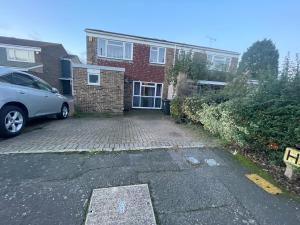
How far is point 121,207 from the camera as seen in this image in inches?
88.0

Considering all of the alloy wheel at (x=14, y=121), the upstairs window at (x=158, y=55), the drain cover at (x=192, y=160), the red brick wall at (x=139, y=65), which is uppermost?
the upstairs window at (x=158, y=55)

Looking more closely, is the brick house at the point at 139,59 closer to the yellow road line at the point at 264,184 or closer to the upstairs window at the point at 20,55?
the upstairs window at the point at 20,55

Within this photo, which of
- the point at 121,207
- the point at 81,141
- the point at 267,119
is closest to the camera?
the point at 121,207

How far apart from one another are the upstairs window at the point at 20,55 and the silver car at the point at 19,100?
1558cm

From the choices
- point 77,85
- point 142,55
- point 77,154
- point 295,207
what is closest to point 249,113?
point 295,207

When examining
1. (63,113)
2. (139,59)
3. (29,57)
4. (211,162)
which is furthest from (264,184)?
(29,57)

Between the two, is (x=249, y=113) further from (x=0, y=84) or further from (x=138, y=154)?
(x=0, y=84)

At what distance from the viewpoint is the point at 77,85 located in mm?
9531

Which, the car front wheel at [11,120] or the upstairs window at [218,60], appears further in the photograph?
the upstairs window at [218,60]

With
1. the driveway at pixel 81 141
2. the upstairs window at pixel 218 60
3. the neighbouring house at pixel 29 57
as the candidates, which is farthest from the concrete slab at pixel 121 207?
the neighbouring house at pixel 29 57

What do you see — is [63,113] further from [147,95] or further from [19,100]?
[147,95]

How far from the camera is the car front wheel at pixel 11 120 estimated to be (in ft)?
14.4

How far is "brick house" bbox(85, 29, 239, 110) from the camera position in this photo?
12273 millimetres

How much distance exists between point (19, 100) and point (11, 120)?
24.1 inches
